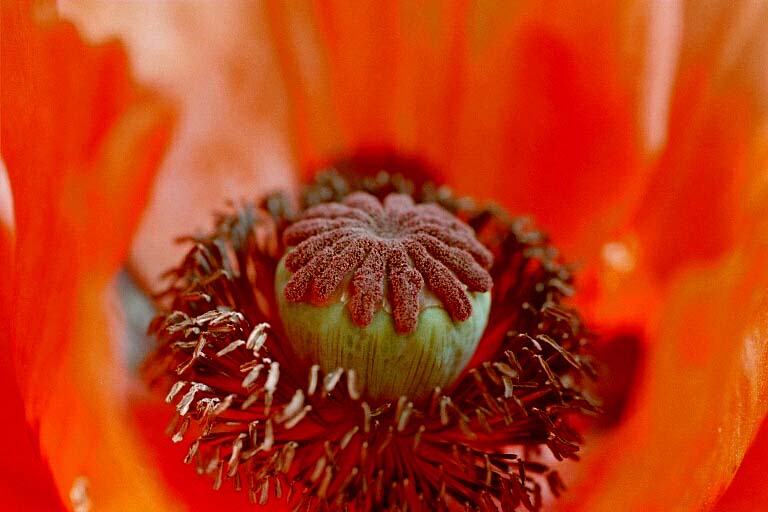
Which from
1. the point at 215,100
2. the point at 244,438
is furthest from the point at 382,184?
the point at 244,438

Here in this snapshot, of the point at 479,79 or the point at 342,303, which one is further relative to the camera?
the point at 479,79

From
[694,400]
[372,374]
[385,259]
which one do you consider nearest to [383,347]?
[372,374]

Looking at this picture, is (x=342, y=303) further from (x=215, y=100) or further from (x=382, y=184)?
(x=215, y=100)

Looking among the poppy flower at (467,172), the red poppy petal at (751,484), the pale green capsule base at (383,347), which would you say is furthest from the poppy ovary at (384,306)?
the red poppy petal at (751,484)

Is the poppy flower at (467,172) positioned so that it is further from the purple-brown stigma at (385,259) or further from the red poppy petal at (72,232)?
the purple-brown stigma at (385,259)

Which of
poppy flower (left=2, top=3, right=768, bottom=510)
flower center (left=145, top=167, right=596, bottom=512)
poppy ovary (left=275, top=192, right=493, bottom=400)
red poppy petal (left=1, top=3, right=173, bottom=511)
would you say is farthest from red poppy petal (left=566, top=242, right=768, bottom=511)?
red poppy petal (left=1, top=3, right=173, bottom=511)
